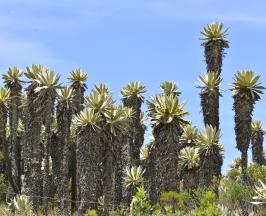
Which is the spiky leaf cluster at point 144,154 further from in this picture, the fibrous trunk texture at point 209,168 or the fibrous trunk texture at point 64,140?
the fibrous trunk texture at point 209,168

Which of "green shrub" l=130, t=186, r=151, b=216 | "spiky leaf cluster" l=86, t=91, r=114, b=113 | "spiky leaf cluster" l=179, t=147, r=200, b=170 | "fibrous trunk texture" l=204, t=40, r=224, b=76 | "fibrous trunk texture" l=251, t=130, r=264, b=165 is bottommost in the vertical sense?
"green shrub" l=130, t=186, r=151, b=216

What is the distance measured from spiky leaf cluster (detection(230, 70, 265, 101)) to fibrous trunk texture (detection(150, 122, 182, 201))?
5.15 m

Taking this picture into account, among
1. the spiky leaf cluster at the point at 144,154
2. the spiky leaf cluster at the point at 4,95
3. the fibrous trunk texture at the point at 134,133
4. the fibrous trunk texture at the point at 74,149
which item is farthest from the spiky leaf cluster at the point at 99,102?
the spiky leaf cluster at the point at 144,154

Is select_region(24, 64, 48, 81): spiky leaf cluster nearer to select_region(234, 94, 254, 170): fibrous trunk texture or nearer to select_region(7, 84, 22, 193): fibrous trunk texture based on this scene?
select_region(7, 84, 22, 193): fibrous trunk texture

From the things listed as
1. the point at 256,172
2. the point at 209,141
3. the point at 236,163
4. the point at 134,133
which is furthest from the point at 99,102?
the point at 236,163

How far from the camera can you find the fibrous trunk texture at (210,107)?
1561 inches

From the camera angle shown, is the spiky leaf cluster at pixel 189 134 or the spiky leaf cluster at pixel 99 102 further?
the spiky leaf cluster at pixel 189 134

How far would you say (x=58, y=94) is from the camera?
134 ft

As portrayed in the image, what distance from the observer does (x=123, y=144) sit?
46219mm

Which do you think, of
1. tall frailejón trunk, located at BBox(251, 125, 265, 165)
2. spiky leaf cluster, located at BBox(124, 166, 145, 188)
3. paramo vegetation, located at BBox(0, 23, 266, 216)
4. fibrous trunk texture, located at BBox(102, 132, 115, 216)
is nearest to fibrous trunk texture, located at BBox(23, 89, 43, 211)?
paramo vegetation, located at BBox(0, 23, 266, 216)

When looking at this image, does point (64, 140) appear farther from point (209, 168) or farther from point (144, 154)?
point (209, 168)

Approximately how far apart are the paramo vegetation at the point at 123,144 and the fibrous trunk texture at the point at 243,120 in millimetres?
66

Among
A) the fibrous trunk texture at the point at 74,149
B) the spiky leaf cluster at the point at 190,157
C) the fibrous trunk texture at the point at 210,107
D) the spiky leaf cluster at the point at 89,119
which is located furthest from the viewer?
the fibrous trunk texture at the point at 74,149

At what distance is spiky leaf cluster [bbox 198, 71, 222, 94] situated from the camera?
39.4m
